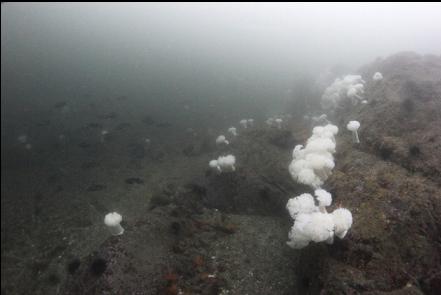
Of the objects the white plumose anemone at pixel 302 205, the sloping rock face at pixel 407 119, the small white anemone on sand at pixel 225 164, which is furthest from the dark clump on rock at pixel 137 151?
the white plumose anemone at pixel 302 205

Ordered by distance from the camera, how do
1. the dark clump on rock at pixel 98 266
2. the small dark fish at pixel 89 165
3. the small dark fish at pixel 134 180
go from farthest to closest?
1. the small dark fish at pixel 89 165
2. the small dark fish at pixel 134 180
3. the dark clump on rock at pixel 98 266

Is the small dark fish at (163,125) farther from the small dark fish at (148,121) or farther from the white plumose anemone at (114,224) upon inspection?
the white plumose anemone at (114,224)

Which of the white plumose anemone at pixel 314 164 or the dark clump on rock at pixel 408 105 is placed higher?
the dark clump on rock at pixel 408 105

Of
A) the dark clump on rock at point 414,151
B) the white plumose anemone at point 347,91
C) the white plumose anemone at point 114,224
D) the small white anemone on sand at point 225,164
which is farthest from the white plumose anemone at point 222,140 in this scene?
the dark clump on rock at point 414,151

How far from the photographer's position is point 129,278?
566 centimetres

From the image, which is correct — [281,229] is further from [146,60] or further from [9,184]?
[146,60]

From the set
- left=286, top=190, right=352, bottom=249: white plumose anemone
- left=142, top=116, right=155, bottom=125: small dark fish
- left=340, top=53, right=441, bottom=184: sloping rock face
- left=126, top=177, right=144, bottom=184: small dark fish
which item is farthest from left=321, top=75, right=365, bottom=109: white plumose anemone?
left=142, top=116, right=155, bottom=125: small dark fish

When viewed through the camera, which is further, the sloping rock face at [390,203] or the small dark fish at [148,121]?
the small dark fish at [148,121]

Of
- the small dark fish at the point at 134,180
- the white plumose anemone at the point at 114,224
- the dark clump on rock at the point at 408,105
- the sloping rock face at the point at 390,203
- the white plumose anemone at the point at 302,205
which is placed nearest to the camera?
the sloping rock face at the point at 390,203

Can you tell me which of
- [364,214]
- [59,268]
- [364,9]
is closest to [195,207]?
[59,268]

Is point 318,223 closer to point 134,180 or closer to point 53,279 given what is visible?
point 53,279

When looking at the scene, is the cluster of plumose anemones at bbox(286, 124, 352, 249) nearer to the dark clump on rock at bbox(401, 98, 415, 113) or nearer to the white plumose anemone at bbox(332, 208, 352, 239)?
the white plumose anemone at bbox(332, 208, 352, 239)

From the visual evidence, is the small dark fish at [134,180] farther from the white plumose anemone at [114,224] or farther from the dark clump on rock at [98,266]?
the dark clump on rock at [98,266]

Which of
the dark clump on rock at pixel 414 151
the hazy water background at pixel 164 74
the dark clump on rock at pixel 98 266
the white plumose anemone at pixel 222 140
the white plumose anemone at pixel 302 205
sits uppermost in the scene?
the dark clump on rock at pixel 414 151
